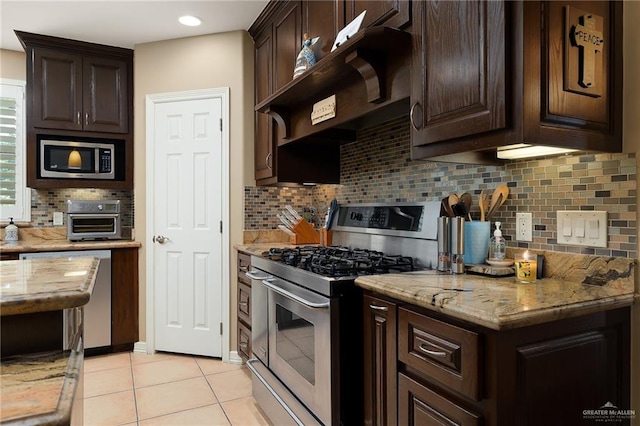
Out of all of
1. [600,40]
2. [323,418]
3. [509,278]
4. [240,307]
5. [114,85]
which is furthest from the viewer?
[114,85]

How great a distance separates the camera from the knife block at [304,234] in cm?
298

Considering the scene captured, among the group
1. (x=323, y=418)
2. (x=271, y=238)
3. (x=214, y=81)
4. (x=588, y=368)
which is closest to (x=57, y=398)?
(x=323, y=418)

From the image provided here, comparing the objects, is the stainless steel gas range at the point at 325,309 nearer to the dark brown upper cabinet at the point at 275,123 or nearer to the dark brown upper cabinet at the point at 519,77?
the dark brown upper cabinet at the point at 275,123

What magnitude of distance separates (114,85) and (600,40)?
3464mm

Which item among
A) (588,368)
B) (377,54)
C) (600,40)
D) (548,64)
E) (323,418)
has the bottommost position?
(323,418)

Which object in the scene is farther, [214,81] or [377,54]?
[214,81]

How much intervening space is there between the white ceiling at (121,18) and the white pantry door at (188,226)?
553 mm

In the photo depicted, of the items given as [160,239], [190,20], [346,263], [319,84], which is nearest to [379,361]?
[346,263]

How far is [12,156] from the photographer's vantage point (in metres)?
3.50

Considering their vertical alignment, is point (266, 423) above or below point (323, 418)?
below

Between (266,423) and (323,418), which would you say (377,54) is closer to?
(323,418)

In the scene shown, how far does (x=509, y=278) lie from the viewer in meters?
1.44

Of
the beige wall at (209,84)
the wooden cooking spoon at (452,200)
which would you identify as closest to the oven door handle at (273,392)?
the beige wall at (209,84)

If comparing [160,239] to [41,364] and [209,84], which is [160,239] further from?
[41,364]
